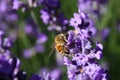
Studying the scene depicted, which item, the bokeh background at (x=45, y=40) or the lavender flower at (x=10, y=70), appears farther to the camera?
the bokeh background at (x=45, y=40)

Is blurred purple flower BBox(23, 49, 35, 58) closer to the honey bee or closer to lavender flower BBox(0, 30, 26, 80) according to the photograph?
the honey bee

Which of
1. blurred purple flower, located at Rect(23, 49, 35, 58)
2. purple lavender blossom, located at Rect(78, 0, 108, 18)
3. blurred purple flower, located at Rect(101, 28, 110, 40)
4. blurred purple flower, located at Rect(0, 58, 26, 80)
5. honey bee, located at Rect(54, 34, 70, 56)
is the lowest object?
blurred purple flower, located at Rect(23, 49, 35, 58)

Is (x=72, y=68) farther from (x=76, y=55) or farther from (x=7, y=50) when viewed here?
(x=7, y=50)

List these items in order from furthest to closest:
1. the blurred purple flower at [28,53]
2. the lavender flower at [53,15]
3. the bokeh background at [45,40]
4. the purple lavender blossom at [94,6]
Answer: the blurred purple flower at [28,53] → the bokeh background at [45,40] → the purple lavender blossom at [94,6] → the lavender flower at [53,15]

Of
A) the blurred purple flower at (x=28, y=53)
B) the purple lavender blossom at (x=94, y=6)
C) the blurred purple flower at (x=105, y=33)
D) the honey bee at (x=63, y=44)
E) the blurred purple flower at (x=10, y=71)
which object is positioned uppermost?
the honey bee at (x=63, y=44)

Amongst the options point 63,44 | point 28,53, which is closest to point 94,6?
point 28,53

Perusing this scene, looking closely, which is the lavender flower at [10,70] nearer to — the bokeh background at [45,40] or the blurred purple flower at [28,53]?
the bokeh background at [45,40]

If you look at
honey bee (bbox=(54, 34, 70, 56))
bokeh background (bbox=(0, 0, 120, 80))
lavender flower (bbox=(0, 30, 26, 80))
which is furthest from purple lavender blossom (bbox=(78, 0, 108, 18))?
lavender flower (bbox=(0, 30, 26, 80))

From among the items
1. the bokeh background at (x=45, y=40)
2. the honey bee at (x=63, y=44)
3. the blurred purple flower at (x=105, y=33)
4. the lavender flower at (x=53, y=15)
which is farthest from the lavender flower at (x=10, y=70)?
the blurred purple flower at (x=105, y=33)
